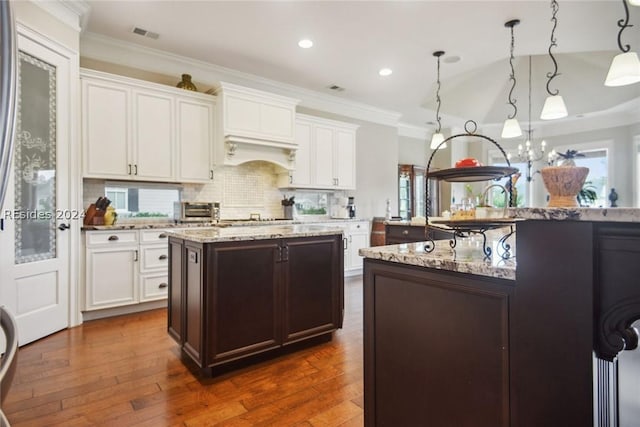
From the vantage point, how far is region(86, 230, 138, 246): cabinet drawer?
3.33 metres

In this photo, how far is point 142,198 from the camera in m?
4.11

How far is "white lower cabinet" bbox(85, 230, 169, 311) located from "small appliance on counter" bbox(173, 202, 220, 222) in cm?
58

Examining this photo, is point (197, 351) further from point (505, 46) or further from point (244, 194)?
point (505, 46)

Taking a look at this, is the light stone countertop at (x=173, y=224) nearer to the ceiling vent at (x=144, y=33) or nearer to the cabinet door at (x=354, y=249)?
the cabinet door at (x=354, y=249)

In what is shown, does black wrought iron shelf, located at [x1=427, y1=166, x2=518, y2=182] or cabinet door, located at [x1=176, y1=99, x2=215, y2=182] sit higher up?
cabinet door, located at [x1=176, y1=99, x2=215, y2=182]

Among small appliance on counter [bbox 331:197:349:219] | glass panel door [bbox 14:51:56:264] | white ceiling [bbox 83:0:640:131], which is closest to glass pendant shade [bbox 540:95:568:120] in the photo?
white ceiling [bbox 83:0:640:131]

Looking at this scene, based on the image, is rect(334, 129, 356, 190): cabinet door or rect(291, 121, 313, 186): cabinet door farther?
rect(334, 129, 356, 190): cabinet door

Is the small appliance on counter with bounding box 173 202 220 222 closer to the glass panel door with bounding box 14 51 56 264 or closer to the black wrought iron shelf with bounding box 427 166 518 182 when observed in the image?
the glass panel door with bounding box 14 51 56 264

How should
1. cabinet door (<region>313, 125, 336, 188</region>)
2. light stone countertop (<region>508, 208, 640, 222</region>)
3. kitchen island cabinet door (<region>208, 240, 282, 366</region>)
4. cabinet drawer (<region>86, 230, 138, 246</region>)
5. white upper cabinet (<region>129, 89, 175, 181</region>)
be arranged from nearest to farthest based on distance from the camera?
light stone countertop (<region>508, 208, 640, 222</region>), kitchen island cabinet door (<region>208, 240, 282, 366</region>), cabinet drawer (<region>86, 230, 138, 246</region>), white upper cabinet (<region>129, 89, 175, 181</region>), cabinet door (<region>313, 125, 336, 188</region>)

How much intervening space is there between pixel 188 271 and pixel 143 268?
156cm

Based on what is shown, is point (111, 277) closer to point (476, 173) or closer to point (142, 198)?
point (142, 198)

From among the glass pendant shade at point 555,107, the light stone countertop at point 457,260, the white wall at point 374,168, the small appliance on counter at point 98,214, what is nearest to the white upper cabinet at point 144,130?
the small appliance on counter at point 98,214

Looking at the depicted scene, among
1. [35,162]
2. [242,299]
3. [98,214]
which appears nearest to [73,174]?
[35,162]

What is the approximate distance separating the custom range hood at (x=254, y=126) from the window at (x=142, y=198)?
781 millimetres
